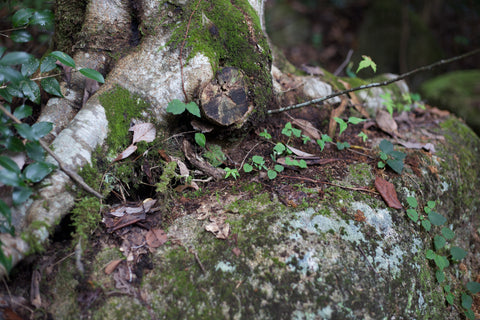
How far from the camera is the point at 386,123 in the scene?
3.15 meters

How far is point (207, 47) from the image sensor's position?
227 centimetres

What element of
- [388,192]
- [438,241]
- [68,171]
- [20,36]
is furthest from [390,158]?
[20,36]

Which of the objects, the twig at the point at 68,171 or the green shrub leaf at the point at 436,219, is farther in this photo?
the green shrub leaf at the point at 436,219

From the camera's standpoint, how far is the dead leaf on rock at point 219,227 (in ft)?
5.96

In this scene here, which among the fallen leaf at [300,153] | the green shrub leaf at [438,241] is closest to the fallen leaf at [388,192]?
the green shrub leaf at [438,241]

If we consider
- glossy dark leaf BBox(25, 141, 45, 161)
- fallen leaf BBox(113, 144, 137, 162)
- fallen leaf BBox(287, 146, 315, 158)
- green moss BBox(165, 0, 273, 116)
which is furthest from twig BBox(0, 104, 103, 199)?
fallen leaf BBox(287, 146, 315, 158)

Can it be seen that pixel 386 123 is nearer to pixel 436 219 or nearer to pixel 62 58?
pixel 436 219

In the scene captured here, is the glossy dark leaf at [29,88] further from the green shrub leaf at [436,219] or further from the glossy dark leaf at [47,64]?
the green shrub leaf at [436,219]

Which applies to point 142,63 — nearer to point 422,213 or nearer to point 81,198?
point 81,198

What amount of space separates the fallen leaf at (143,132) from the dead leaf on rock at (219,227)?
739mm

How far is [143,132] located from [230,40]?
100 centimetres

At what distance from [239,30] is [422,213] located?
1991 millimetres

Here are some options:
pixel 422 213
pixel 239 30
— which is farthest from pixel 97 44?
pixel 422 213

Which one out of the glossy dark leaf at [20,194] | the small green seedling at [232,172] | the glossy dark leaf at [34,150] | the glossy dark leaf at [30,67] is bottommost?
the small green seedling at [232,172]
